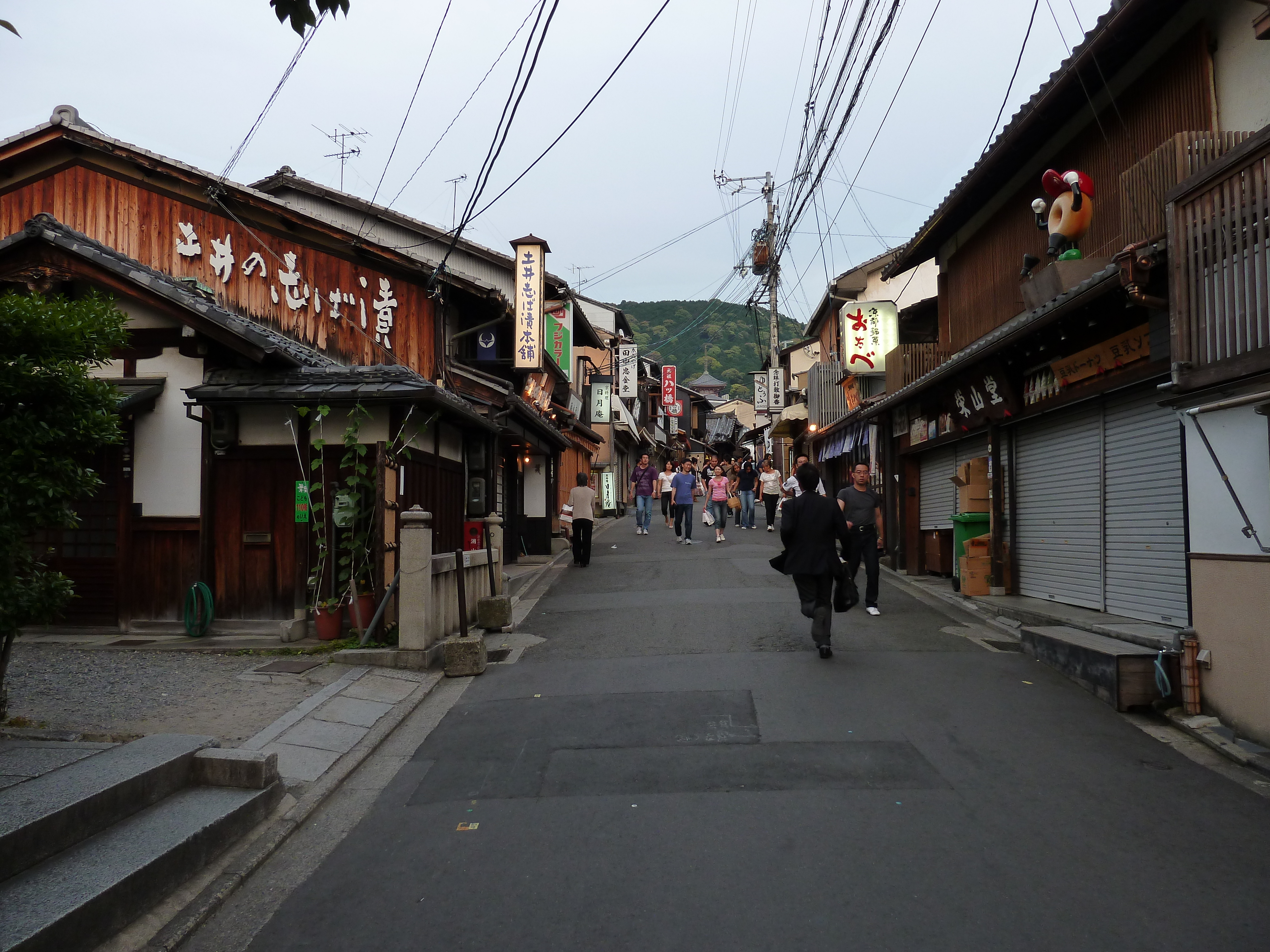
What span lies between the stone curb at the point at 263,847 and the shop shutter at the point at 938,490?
426 inches

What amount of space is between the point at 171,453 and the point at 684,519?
12.8m

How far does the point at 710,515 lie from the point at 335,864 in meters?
23.2

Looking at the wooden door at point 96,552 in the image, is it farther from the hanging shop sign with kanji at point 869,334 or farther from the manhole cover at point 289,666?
the hanging shop sign with kanji at point 869,334

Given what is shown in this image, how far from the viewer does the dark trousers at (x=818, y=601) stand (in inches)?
366

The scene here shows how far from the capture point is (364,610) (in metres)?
10.6

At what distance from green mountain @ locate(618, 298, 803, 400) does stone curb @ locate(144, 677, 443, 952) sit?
78723 mm

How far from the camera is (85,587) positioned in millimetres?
11180

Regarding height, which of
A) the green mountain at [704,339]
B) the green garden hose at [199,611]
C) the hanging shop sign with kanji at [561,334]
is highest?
the green mountain at [704,339]

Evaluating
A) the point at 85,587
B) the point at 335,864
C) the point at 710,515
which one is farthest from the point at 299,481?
the point at 710,515

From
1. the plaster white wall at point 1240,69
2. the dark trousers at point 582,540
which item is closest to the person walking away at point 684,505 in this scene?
Result: the dark trousers at point 582,540

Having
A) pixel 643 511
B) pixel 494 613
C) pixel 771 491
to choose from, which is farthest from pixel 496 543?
pixel 771 491

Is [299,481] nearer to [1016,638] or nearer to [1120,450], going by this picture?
[1016,638]

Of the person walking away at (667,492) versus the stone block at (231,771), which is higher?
the person walking away at (667,492)

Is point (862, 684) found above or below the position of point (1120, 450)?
below
